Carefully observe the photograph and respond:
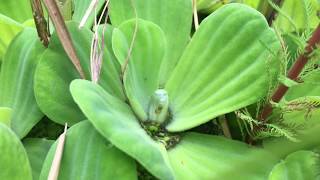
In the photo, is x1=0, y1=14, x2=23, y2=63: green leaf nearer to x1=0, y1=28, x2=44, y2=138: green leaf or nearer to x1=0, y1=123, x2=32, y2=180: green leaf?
x1=0, y1=28, x2=44, y2=138: green leaf

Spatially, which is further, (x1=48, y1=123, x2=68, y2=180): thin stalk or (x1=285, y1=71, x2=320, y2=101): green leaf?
(x1=285, y1=71, x2=320, y2=101): green leaf

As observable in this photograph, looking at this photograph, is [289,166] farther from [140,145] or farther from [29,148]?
[29,148]

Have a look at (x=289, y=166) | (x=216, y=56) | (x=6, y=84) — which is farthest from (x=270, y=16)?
(x=6, y=84)

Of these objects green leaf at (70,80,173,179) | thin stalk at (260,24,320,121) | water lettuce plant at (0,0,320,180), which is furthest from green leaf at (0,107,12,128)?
thin stalk at (260,24,320,121)

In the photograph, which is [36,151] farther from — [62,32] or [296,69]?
[296,69]

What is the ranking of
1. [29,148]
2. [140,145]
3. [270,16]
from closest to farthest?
[140,145]
[29,148]
[270,16]

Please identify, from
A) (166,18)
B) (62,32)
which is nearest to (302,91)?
(166,18)

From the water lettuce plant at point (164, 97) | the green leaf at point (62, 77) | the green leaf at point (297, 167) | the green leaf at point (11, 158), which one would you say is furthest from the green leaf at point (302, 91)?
the green leaf at point (11, 158)
